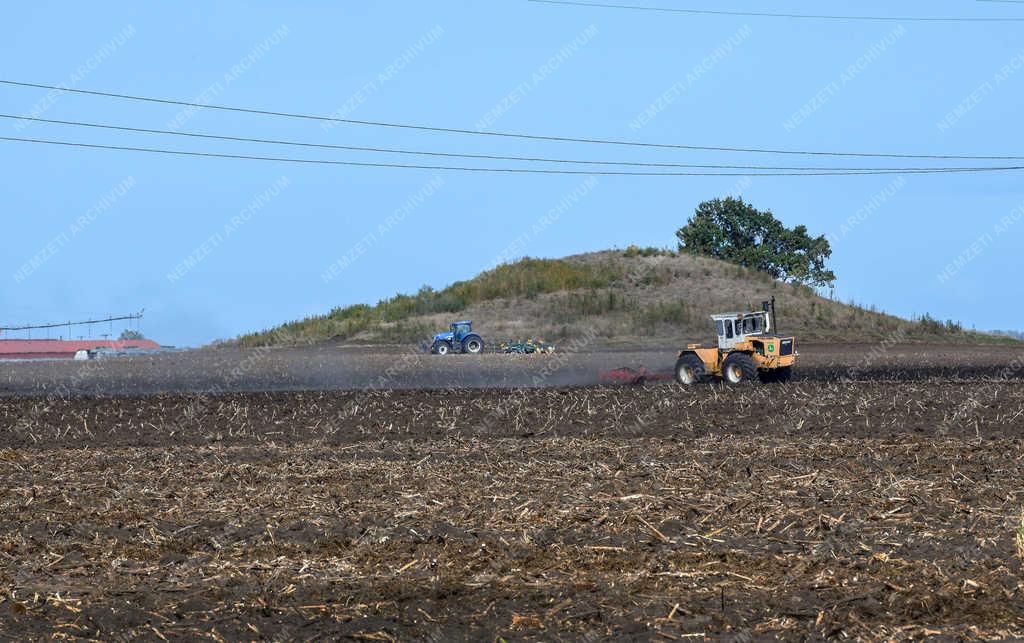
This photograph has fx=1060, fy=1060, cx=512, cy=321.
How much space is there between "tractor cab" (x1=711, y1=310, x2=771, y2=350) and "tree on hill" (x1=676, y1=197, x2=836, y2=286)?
56.6 metres

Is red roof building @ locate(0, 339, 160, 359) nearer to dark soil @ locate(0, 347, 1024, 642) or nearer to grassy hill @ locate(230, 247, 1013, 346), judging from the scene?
grassy hill @ locate(230, 247, 1013, 346)

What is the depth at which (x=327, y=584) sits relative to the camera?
357 inches

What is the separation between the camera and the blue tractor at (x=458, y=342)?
5141 centimetres

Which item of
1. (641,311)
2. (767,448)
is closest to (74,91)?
(767,448)

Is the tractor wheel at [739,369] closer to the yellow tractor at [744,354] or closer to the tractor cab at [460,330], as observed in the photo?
the yellow tractor at [744,354]

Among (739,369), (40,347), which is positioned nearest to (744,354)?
(739,369)

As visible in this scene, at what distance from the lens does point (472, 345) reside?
170ft

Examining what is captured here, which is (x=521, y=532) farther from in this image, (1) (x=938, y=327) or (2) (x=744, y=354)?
(1) (x=938, y=327)

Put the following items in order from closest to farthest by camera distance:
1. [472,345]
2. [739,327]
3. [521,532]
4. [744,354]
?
1. [521,532]
2. [744,354]
3. [739,327]
4. [472,345]

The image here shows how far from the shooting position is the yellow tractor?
98.3 feet

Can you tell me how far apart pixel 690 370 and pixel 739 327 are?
2061mm

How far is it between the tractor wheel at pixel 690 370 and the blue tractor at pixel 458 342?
2062 centimetres

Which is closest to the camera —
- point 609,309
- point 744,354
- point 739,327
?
point 744,354

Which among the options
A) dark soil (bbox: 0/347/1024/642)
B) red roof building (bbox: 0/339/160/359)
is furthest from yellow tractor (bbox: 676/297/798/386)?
red roof building (bbox: 0/339/160/359)
